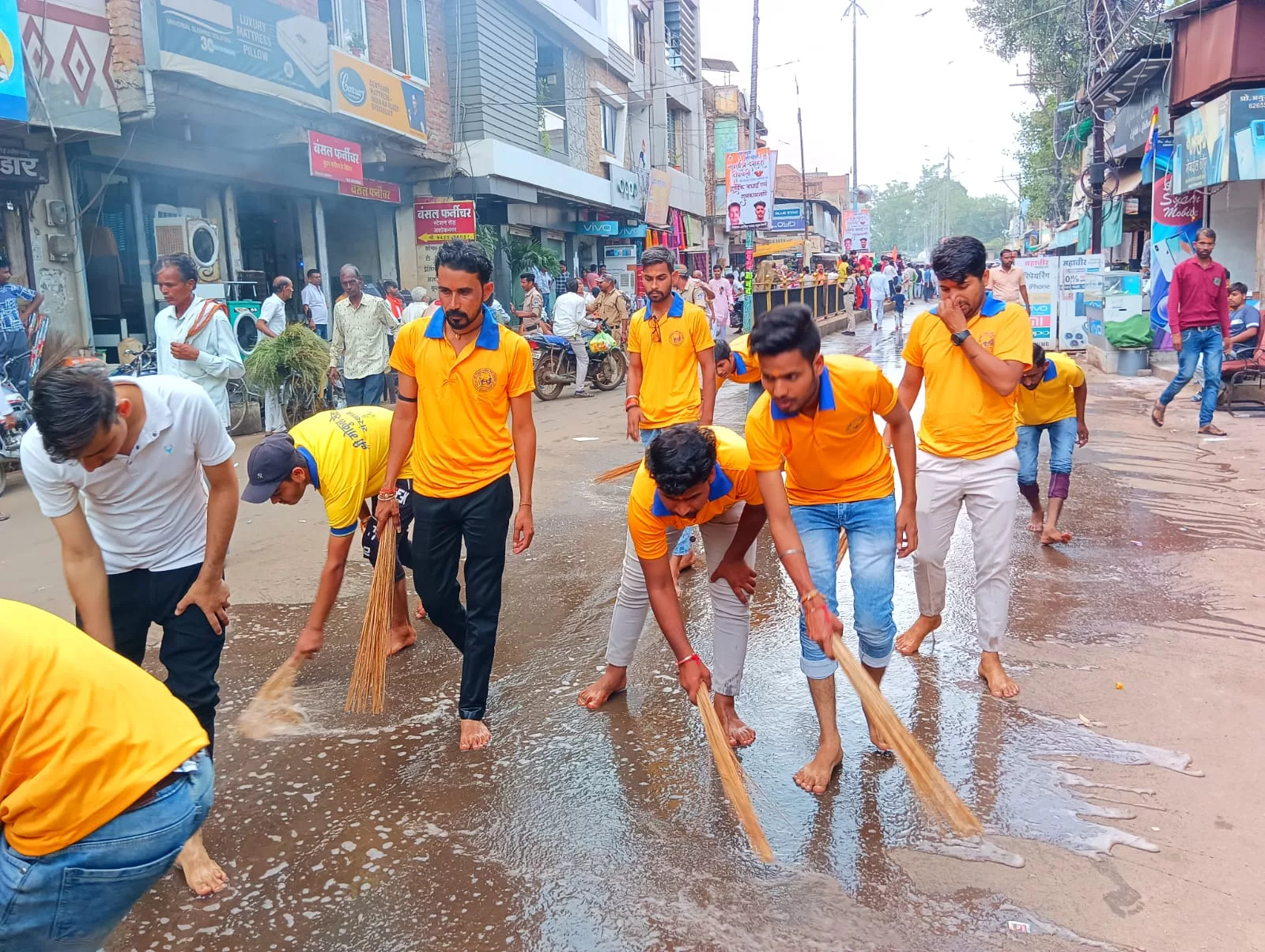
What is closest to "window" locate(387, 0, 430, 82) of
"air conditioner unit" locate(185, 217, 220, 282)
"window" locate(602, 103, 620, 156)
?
"air conditioner unit" locate(185, 217, 220, 282)

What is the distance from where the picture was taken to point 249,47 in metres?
10.9

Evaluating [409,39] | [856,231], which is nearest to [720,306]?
[409,39]

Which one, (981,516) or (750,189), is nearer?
(981,516)

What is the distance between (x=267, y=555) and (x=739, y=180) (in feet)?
64.2

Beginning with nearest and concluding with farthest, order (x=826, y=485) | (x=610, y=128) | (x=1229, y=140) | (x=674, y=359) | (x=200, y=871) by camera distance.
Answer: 1. (x=200, y=871)
2. (x=826, y=485)
3. (x=674, y=359)
4. (x=1229, y=140)
5. (x=610, y=128)

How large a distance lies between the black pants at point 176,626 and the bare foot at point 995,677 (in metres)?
2.83

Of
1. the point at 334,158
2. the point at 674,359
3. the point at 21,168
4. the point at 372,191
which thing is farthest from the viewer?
the point at 372,191

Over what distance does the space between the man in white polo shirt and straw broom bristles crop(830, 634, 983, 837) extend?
1.87 metres

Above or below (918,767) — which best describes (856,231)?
above

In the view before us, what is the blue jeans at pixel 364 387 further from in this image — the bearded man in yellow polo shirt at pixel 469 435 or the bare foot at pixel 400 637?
the bearded man in yellow polo shirt at pixel 469 435

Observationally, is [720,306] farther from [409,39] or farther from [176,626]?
[176,626]

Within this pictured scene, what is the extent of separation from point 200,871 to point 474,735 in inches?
40.5

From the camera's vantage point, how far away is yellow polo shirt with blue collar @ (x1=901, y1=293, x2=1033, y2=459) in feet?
12.3

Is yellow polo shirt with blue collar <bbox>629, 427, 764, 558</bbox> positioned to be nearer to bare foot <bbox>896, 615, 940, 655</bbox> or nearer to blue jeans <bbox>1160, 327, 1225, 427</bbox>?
bare foot <bbox>896, 615, 940, 655</bbox>
